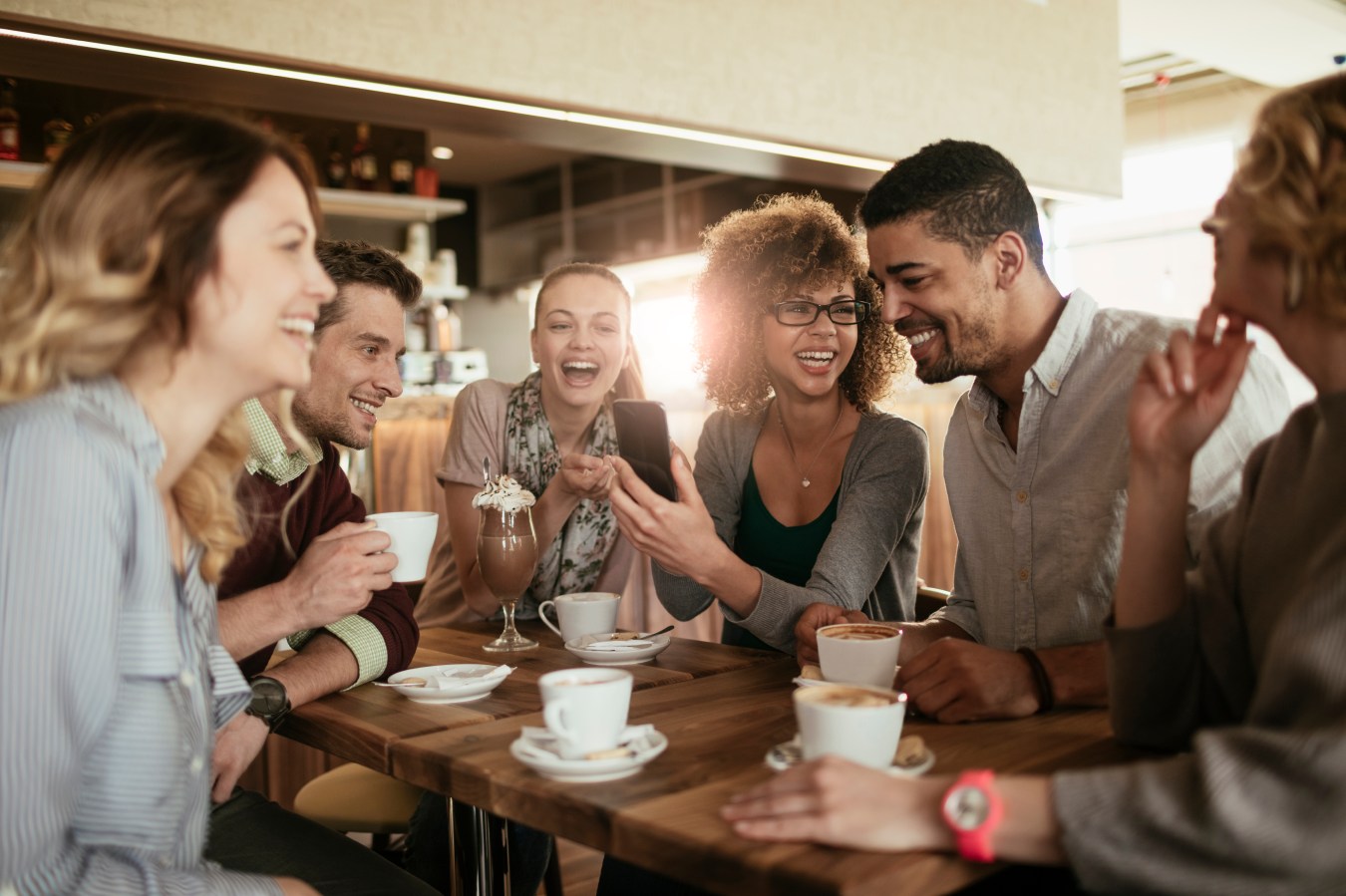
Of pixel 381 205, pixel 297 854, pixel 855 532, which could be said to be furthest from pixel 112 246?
pixel 381 205

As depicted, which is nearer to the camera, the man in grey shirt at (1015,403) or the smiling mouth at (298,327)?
the smiling mouth at (298,327)

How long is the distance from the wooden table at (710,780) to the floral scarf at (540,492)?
86cm

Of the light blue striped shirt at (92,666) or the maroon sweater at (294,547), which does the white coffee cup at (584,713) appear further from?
the maroon sweater at (294,547)

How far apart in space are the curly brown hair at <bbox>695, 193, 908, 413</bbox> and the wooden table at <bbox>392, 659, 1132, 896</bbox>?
968mm

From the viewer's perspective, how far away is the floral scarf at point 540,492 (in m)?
2.34

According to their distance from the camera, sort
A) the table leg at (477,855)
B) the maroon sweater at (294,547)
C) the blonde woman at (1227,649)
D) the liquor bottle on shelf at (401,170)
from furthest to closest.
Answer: the liquor bottle on shelf at (401,170), the maroon sweater at (294,547), the table leg at (477,855), the blonde woman at (1227,649)

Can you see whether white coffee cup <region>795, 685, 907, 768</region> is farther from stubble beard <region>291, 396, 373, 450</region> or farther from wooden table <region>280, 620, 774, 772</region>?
stubble beard <region>291, 396, 373, 450</region>

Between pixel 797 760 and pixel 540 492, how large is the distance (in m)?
1.44

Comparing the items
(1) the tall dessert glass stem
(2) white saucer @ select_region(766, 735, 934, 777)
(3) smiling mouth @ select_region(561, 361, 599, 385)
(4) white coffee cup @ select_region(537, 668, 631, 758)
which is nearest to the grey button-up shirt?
(2) white saucer @ select_region(766, 735, 934, 777)

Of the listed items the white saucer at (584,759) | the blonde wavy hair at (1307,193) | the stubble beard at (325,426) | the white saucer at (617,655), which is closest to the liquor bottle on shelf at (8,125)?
the stubble beard at (325,426)

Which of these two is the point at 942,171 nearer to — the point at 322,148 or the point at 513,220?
the point at 322,148

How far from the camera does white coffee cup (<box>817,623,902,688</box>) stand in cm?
131

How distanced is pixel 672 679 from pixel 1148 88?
647 cm

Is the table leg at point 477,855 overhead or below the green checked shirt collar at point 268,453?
below
